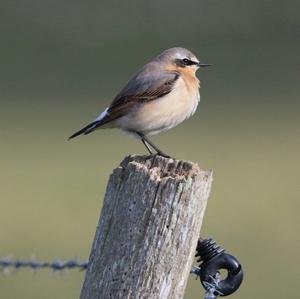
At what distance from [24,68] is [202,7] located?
555cm

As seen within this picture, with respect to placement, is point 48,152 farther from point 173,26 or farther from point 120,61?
point 173,26

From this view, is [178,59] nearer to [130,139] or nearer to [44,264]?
[44,264]

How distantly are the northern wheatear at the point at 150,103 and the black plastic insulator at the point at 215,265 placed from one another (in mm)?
2469

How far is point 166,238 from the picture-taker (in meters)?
3.77

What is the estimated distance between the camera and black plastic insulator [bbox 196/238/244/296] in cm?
410

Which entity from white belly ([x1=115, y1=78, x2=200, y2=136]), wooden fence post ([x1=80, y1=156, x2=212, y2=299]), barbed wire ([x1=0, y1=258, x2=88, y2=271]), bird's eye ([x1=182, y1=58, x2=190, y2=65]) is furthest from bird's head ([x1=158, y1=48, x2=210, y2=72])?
wooden fence post ([x1=80, y1=156, x2=212, y2=299])

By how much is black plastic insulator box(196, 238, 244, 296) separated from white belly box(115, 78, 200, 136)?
2646 millimetres

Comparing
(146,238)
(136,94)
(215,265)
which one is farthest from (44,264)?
(136,94)

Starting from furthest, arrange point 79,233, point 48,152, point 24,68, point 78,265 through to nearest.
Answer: point 24,68
point 48,152
point 79,233
point 78,265

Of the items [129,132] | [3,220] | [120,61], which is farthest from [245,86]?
[129,132]

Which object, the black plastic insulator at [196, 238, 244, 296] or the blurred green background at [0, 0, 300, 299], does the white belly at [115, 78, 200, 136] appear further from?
the black plastic insulator at [196, 238, 244, 296]

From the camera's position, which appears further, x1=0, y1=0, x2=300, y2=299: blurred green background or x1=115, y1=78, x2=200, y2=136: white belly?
x1=0, y1=0, x2=300, y2=299: blurred green background

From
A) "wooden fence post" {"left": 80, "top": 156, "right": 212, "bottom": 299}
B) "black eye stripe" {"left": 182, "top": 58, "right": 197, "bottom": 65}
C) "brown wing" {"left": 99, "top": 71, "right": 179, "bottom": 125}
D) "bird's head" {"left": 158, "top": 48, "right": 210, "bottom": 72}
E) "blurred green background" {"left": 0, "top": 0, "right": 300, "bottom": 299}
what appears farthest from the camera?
"blurred green background" {"left": 0, "top": 0, "right": 300, "bottom": 299}

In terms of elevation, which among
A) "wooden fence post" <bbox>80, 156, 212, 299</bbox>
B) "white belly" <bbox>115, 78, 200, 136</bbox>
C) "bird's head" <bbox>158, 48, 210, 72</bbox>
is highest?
"bird's head" <bbox>158, 48, 210, 72</bbox>
